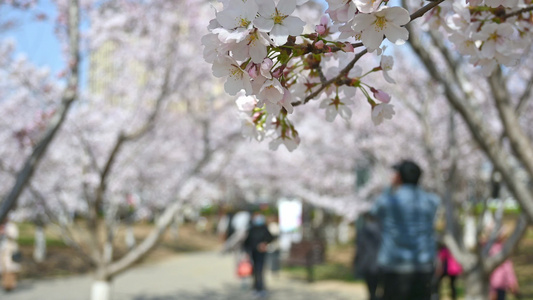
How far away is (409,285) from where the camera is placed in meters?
4.16

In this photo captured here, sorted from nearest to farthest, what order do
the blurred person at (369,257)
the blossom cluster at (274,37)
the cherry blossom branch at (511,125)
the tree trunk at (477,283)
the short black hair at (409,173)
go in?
the blossom cluster at (274,37) → the cherry blossom branch at (511,125) → the short black hair at (409,173) → the tree trunk at (477,283) → the blurred person at (369,257)

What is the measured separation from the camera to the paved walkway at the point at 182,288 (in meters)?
10.8

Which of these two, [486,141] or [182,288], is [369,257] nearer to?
[486,141]

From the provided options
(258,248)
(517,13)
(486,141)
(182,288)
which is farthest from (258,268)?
(517,13)

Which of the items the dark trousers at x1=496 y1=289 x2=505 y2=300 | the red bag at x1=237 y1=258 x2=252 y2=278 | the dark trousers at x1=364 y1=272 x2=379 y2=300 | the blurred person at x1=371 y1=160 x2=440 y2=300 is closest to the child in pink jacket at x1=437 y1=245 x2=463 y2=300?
the dark trousers at x1=496 y1=289 x2=505 y2=300

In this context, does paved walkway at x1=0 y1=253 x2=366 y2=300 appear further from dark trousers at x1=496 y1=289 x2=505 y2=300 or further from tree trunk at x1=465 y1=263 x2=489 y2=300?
tree trunk at x1=465 y1=263 x2=489 y2=300

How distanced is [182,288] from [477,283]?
318 inches

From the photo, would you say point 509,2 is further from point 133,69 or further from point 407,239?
point 133,69

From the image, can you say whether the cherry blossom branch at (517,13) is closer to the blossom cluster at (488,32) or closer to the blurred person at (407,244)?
the blossom cluster at (488,32)

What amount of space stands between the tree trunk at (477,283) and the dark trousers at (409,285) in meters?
1.23

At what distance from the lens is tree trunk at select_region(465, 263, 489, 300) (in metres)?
5.24

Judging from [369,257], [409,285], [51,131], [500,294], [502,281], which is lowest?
[500,294]

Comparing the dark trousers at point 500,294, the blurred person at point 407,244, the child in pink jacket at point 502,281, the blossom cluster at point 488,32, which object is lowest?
the dark trousers at point 500,294

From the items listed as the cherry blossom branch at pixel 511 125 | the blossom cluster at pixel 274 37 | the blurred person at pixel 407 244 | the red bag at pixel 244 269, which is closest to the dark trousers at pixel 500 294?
the blurred person at pixel 407 244
